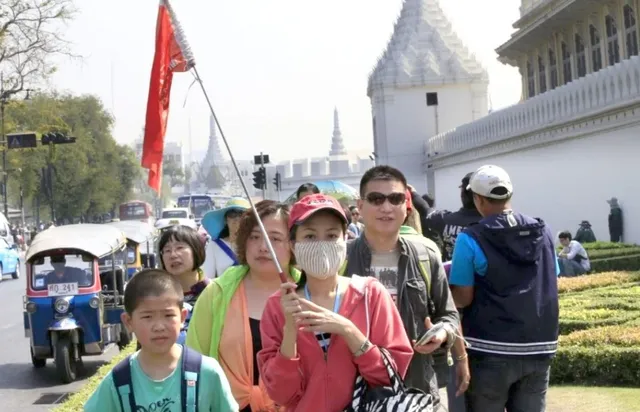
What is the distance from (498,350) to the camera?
554 centimetres

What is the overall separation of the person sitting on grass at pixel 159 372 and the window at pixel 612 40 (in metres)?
31.5

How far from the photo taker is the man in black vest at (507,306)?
554 centimetres

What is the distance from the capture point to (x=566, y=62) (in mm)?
41219

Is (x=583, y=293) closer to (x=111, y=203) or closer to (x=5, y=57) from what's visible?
(x=5, y=57)

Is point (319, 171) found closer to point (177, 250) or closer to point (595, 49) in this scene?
point (595, 49)

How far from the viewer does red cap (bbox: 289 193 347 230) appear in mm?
4219

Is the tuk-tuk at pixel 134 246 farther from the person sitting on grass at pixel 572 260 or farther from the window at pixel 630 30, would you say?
the window at pixel 630 30

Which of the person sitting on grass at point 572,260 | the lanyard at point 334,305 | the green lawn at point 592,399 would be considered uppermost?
the lanyard at point 334,305

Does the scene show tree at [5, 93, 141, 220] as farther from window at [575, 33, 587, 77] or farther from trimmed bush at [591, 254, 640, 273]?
trimmed bush at [591, 254, 640, 273]

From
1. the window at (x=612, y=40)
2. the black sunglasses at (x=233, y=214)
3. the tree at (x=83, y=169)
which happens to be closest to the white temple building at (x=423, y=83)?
the tree at (x=83, y=169)

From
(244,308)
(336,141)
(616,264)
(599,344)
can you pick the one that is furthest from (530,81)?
(336,141)

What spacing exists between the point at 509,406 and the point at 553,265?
0.68m

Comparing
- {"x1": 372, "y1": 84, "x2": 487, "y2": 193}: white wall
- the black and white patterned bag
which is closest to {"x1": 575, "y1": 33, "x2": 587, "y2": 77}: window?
{"x1": 372, "y1": 84, "x2": 487, "y2": 193}: white wall

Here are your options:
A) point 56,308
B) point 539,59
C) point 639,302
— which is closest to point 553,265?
point 639,302
